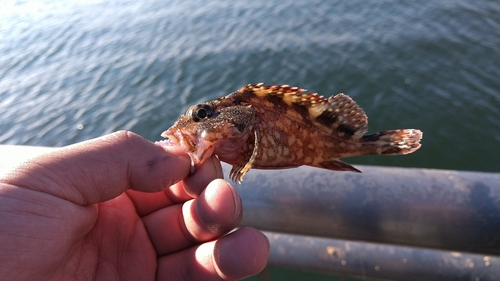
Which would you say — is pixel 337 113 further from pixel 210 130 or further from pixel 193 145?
pixel 193 145

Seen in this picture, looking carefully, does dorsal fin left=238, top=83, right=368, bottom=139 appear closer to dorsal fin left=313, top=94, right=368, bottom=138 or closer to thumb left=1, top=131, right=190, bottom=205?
dorsal fin left=313, top=94, right=368, bottom=138

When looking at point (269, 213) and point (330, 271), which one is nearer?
point (269, 213)

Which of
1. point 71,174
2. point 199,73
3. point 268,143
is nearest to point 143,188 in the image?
point 71,174

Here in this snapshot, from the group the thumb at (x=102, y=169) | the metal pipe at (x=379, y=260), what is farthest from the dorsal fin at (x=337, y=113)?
the metal pipe at (x=379, y=260)

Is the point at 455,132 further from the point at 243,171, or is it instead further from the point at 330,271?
the point at 243,171

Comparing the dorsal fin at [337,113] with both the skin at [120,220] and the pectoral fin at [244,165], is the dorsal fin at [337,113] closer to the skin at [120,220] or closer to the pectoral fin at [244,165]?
the pectoral fin at [244,165]

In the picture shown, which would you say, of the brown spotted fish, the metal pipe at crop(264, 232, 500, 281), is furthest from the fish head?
the metal pipe at crop(264, 232, 500, 281)
